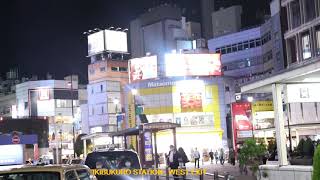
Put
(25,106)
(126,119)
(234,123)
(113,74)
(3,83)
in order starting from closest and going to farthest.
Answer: (234,123) < (126,119) < (113,74) < (25,106) < (3,83)

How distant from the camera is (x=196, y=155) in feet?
138

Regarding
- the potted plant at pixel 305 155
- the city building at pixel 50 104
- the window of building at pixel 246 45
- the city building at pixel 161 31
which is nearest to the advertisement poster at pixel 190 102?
the window of building at pixel 246 45

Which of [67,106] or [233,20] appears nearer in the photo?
[233,20]

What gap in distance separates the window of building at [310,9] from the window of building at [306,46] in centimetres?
165

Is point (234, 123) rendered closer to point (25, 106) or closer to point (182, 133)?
point (182, 133)

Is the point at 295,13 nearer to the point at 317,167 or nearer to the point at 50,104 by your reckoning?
the point at 317,167

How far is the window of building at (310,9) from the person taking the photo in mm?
47031

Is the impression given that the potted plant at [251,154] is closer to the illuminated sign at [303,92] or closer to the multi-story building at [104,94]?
the illuminated sign at [303,92]

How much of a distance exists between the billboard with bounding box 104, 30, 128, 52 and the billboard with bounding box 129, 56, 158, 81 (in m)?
21.9

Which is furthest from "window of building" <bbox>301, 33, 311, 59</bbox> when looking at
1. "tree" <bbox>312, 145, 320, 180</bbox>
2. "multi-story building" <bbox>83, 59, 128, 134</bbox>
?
"tree" <bbox>312, 145, 320, 180</bbox>

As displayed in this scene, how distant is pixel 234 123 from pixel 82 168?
140ft

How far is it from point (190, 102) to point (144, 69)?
9.52m

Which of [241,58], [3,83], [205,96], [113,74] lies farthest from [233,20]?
[3,83]

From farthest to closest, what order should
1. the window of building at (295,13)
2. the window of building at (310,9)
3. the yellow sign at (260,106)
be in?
the yellow sign at (260,106) < the window of building at (295,13) < the window of building at (310,9)
